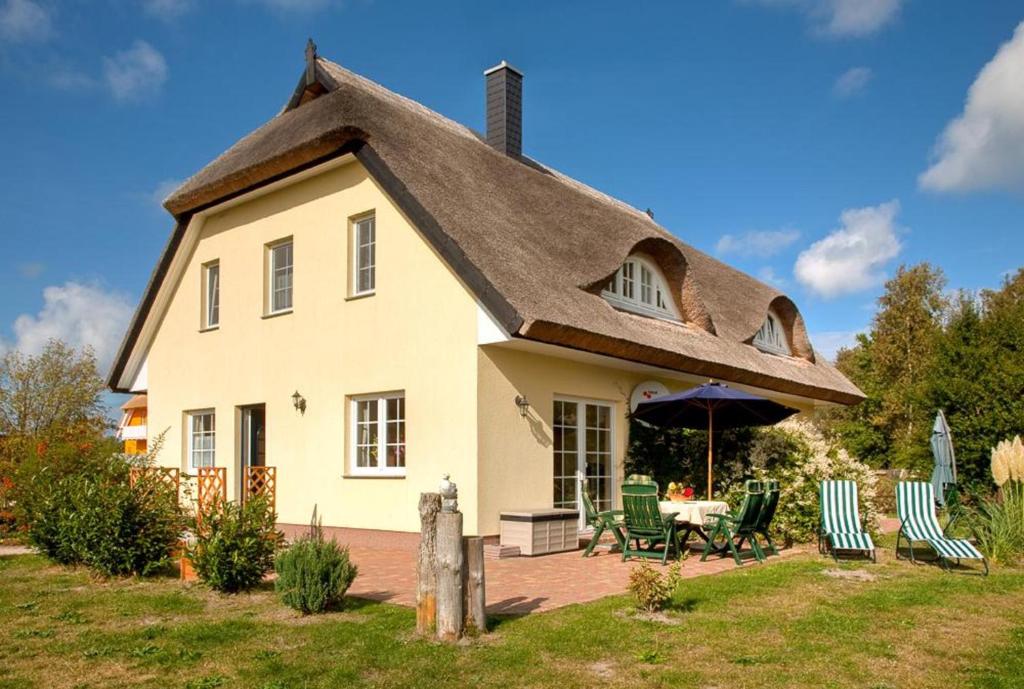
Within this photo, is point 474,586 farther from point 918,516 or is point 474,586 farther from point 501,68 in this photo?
point 501,68

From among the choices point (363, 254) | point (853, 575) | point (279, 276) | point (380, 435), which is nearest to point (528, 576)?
point (853, 575)

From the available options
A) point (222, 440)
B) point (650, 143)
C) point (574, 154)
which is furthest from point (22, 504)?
point (574, 154)

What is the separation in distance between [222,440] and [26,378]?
1399 centimetres

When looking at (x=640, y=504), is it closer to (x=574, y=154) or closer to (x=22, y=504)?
(x=22, y=504)

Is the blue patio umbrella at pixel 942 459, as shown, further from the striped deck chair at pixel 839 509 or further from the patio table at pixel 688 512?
the patio table at pixel 688 512

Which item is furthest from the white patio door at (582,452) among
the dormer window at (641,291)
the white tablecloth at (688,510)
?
the white tablecloth at (688,510)

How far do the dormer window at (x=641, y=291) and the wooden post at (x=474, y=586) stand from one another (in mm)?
7098

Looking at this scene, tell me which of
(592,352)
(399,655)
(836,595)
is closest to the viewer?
(399,655)

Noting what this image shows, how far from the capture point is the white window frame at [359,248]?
1207cm

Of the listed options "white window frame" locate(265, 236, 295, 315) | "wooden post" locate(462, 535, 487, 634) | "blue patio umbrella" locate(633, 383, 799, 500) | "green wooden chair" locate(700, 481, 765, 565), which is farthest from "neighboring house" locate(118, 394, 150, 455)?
"wooden post" locate(462, 535, 487, 634)

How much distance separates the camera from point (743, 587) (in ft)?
25.5

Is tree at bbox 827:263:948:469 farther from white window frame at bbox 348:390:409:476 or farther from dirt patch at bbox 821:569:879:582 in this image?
white window frame at bbox 348:390:409:476

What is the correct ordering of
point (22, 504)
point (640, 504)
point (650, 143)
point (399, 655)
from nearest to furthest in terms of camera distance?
point (399, 655) → point (640, 504) → point (22, 504) → point (650, 143)

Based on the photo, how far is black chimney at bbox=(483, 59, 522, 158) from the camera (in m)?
16.1
